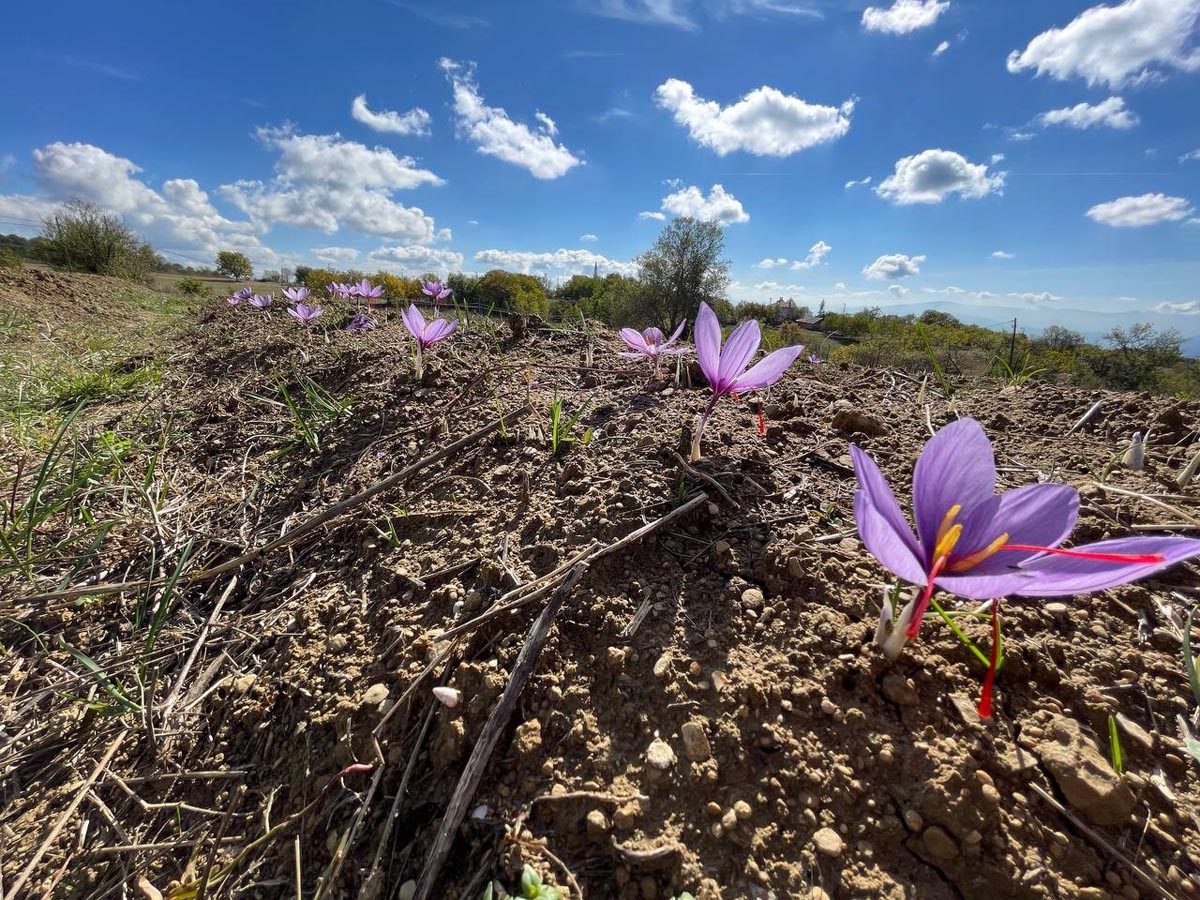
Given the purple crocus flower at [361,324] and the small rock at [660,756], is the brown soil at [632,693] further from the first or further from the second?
the purple crocus flower at [361,324]

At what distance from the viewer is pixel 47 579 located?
1.60 m

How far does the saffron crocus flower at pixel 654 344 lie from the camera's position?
195 cm

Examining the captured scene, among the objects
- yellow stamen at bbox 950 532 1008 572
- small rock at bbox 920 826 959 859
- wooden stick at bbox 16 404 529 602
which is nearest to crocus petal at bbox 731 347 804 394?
yellow stamen at bbox 950 532 1008 572

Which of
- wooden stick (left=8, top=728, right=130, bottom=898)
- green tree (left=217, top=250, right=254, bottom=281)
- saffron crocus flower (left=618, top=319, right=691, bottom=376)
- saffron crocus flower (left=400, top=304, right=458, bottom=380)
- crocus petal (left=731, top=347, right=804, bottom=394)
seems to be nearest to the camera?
wooden stick (left=8, top=728, right=130, bottom=898)

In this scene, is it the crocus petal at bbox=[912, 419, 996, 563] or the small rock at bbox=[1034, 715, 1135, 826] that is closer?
the small rock at bbox=[1034, 715, 1135, 826]

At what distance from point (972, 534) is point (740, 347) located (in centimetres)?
73

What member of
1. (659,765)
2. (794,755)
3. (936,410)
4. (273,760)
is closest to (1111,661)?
(794,755)

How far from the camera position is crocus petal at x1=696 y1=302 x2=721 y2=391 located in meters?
1.35

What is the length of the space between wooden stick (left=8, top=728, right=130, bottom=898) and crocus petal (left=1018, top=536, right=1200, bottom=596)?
1.84 metres

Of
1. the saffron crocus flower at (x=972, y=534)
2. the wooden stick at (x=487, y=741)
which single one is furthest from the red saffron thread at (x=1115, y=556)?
the wooden stick at (x=487, y=741)

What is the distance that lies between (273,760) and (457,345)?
2326 millimetres

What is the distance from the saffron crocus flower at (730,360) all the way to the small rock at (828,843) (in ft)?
2.93

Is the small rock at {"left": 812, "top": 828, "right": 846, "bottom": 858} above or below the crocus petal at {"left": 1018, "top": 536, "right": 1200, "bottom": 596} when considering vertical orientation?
below

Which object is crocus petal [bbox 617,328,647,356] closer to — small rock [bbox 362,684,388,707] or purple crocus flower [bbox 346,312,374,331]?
small rock [bbox 362,684,388,707]
